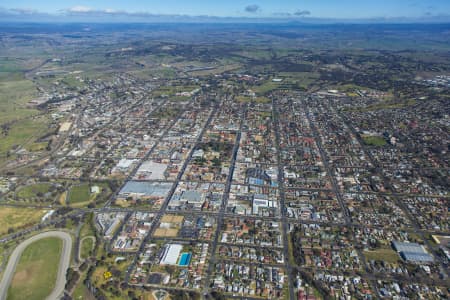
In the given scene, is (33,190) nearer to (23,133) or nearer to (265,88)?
(23,133)

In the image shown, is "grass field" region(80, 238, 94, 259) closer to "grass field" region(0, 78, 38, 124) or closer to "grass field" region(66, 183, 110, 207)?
"grass field" region(66, 183, 110, 207)

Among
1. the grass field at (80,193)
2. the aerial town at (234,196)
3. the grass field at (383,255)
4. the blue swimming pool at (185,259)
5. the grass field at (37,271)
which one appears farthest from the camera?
the grass field at (80,193)

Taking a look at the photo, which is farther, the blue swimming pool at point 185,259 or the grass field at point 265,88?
the grass field at point 265,88

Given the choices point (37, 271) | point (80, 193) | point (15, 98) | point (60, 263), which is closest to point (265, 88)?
point (80, 193)

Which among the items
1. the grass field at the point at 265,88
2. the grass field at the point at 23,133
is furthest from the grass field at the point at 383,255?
the grass field at the point at 265,88

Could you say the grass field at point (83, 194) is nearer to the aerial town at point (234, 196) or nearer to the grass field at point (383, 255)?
the aerial town at point (234, 196)

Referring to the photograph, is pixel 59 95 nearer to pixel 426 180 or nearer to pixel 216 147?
pixel 216 147
